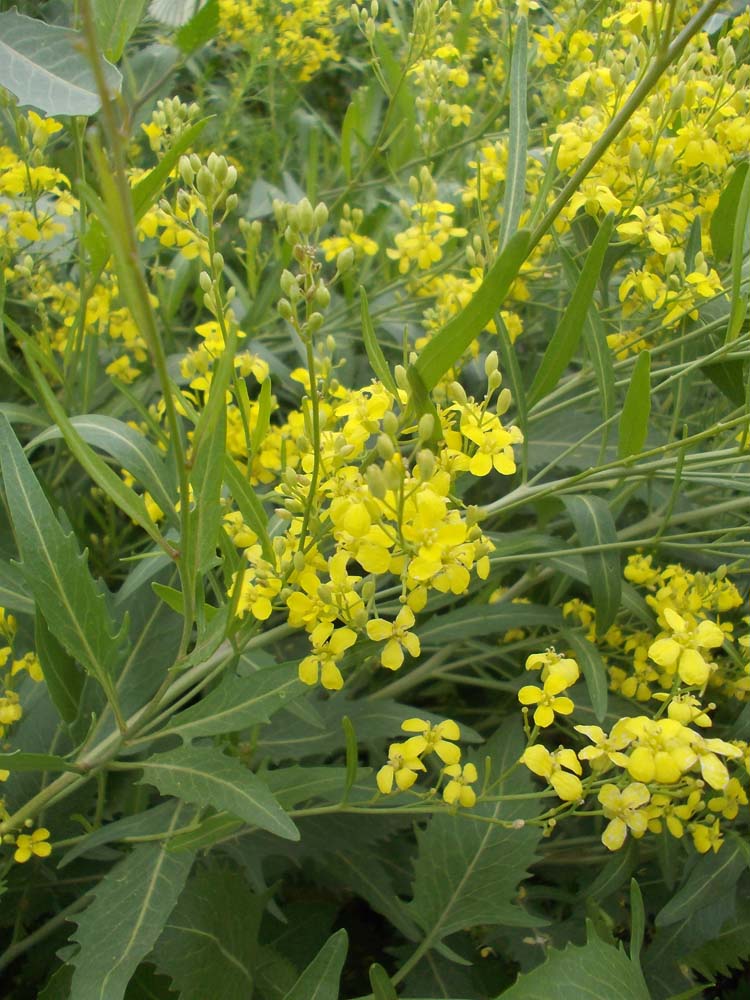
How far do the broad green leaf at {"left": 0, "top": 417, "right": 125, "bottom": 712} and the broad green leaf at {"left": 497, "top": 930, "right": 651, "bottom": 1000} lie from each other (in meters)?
0.67

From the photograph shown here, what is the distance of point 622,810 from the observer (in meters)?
1.05

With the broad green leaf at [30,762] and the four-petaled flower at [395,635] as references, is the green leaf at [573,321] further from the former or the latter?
the broad green leaf at [30,762]

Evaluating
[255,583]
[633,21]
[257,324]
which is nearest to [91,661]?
[255,583]

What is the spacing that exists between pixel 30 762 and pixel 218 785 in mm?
231

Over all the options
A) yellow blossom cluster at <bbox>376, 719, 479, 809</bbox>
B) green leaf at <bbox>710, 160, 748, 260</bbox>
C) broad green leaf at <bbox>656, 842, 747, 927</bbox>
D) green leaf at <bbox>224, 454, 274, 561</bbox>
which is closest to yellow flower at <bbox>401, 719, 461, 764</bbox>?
yellow blossom cluster at <bbox>376, 719, 479, 809</bbox>

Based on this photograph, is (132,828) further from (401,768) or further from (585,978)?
(585,978)

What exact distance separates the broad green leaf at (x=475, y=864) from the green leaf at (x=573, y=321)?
66 cm

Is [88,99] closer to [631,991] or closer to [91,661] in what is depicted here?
[91,661]

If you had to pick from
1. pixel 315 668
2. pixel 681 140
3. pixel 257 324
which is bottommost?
pixel 315 668

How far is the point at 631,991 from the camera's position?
111 centimetres

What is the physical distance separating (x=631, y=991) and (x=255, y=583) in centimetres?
72

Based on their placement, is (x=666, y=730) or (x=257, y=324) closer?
(x=666, y=730)

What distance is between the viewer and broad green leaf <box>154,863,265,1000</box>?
133cm

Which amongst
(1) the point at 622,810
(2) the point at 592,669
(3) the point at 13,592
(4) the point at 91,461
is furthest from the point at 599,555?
(3) the point at 13,592
